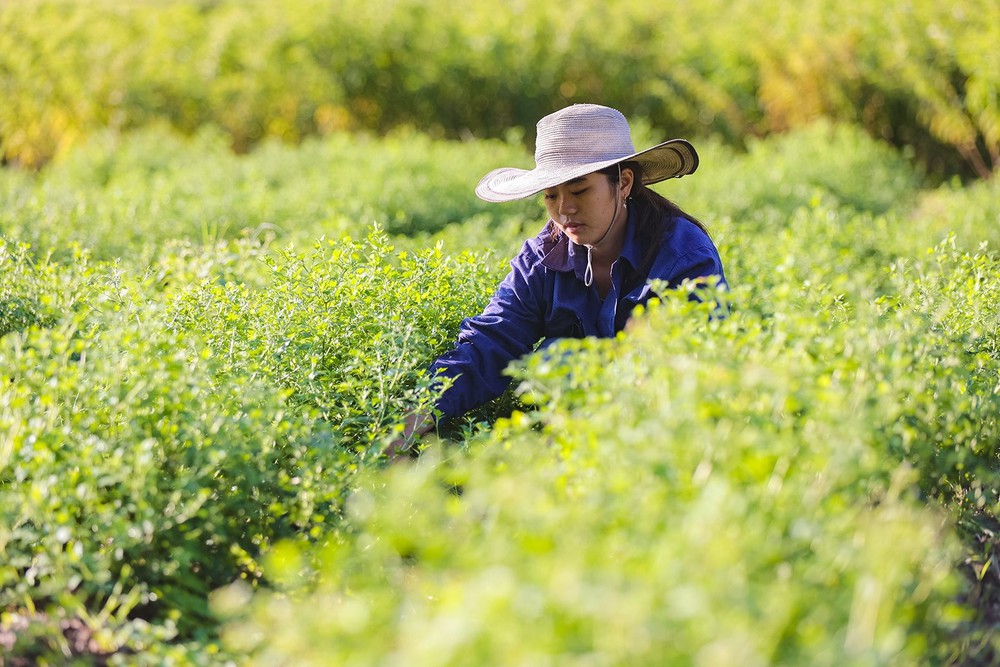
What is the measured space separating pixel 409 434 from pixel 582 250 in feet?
3.13

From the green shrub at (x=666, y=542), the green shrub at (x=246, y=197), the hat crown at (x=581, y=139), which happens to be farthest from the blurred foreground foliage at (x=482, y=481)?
the green shrub at (x=246, y=197)

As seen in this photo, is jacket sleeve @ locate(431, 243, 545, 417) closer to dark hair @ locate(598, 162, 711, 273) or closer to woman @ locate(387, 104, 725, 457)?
woman @ locate(387, 104, 725, 457)

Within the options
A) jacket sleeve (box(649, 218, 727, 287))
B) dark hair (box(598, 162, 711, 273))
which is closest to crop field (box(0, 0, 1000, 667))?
jacket sleeve (box(649, 218, 727, 287))

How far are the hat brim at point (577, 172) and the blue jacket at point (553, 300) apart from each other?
21 cm

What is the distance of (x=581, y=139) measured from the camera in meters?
3.43

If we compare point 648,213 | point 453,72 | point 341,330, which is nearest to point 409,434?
point 341,330

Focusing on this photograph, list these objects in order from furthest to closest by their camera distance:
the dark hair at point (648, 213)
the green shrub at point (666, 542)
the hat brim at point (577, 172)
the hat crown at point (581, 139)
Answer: the dark hair at point (648, 213) → the hat crown at point (581, 139) → the hat brim at point (577, 172) → the green shrub at point (666, 542)

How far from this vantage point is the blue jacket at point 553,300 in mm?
3418

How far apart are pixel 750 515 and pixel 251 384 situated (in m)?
1.56

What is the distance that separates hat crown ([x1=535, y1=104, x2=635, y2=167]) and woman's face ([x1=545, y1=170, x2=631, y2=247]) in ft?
0.24

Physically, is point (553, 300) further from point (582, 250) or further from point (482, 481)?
point (482, 481)

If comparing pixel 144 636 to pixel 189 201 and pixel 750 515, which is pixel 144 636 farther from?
pixel 189 201

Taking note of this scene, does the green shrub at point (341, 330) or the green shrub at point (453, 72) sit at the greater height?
the green shrub at point (341, 330)

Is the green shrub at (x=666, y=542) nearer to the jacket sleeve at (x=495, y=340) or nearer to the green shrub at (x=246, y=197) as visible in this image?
the jacket sleeve at (x=495, y=340)
